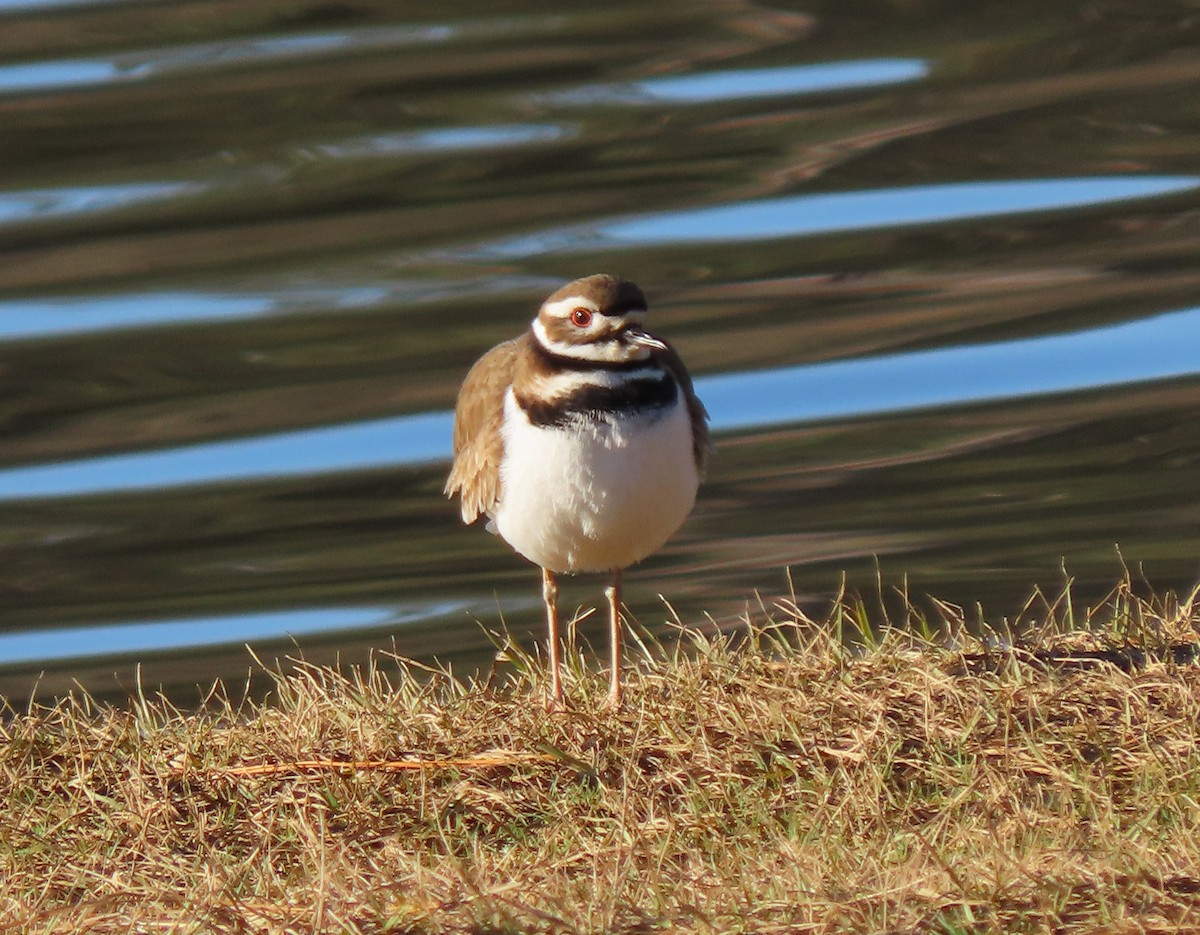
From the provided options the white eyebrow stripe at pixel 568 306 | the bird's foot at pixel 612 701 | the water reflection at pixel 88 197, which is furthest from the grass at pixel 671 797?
the water reflection at pixel 88 197

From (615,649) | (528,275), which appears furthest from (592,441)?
(528,275)

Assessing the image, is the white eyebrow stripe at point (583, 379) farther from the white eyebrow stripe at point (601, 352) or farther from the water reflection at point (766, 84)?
the water reflection at point (766, 84)

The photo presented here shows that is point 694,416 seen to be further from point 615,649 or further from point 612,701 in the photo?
point 612,701

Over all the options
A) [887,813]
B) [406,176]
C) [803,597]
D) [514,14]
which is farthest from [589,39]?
[887,813]

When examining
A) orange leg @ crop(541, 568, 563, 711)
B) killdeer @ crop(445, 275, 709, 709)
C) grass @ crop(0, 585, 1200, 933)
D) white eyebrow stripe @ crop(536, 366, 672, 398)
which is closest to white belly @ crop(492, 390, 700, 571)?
killdeer @ crop(445, 275, 709, 709)

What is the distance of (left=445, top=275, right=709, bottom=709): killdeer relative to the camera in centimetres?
567

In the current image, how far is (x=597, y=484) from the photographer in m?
5.66

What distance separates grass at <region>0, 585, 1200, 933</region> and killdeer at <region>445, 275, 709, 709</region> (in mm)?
367

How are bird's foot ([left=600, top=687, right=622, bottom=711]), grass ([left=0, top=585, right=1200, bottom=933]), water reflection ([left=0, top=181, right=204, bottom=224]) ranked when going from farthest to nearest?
1. water reflection ([left=0, top=181, right=204, bottom=224])
2. bird's foot ([left=600, top=687, right=622, bottom=711])
3. grass ([left=0, top=585, right=1200, bottom=933])

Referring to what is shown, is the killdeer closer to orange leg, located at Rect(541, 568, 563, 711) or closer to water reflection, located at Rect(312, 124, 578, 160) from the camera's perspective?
orange leg, located at Rect(541, 568, 563, 711)

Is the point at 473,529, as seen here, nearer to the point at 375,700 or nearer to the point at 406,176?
the point at 406,176

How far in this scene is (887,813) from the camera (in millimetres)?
4820

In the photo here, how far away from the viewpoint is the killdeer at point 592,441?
5.67 meters

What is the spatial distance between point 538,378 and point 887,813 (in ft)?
5.60
